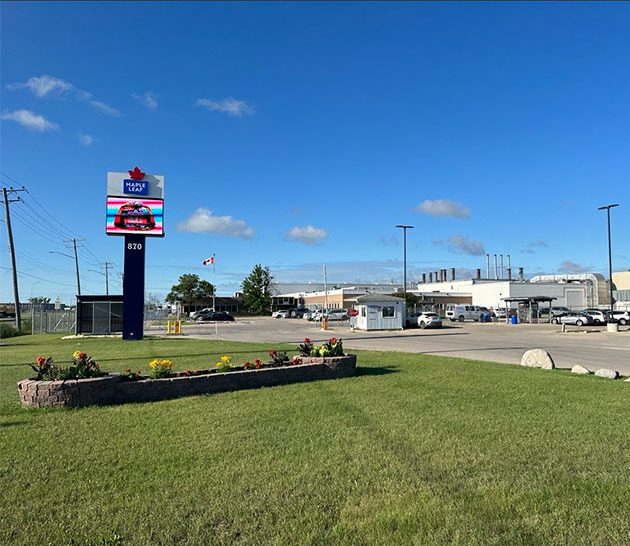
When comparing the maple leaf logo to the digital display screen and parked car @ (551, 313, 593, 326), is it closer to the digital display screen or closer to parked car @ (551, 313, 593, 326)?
the digital display screen

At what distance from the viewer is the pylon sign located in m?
28.5

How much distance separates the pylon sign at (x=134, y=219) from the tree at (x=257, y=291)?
74334mm

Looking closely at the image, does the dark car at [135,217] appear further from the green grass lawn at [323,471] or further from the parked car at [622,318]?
the parked car at [622,318]

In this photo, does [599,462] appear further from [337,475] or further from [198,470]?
[198,470]

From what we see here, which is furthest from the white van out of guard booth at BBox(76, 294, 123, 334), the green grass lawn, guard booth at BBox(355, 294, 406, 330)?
the green grass lawn

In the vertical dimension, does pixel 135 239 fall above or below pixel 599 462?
above

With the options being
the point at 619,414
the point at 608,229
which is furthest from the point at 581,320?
the point at 619,414

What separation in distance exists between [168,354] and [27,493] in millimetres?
13540

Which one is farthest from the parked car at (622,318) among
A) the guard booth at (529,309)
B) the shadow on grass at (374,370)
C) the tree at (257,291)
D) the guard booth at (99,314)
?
the tree at (257,291)

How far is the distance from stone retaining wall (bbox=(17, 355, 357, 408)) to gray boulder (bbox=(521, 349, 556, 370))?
5.55 meters

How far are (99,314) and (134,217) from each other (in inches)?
363

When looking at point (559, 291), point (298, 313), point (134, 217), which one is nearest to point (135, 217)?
point (134, 217)

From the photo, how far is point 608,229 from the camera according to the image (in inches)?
1722

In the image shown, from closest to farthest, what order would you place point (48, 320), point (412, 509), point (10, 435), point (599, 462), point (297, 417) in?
1. point (412, 509)
2. point (599, 462)
3. point (10, 435)
4. point (297, 417)
5. point (48, 320)
